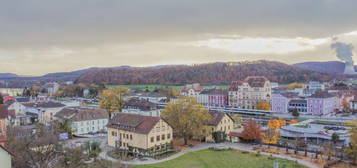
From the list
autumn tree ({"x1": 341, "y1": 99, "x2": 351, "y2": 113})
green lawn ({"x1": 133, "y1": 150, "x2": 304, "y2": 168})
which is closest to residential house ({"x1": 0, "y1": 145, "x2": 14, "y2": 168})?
green lawn ({"x1": 133, "y1": 150, "x2": 304, "y2": 168})

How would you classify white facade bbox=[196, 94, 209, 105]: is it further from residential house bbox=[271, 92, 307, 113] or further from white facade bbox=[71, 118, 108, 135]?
white facade bbox=[71, 118, 108, 135]

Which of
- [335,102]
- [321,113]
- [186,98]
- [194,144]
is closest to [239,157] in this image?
[194,144]

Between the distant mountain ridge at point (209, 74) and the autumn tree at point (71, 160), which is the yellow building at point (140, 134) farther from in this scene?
the distant mountain ridge at point (209, 74)

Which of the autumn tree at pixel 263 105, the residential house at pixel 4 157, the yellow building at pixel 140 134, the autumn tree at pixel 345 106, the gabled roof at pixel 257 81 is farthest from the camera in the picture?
the gabled roof at pixel 257 81

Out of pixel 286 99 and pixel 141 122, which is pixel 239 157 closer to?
pixel 141 122

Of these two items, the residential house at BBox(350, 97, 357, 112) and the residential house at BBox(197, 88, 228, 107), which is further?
the residential house at BBox(197, 88, 228, 107)

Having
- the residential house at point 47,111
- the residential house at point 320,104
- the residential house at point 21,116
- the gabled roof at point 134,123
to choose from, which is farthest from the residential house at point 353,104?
the residential house at point 21,116

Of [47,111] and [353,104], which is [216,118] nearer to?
[47,111]
